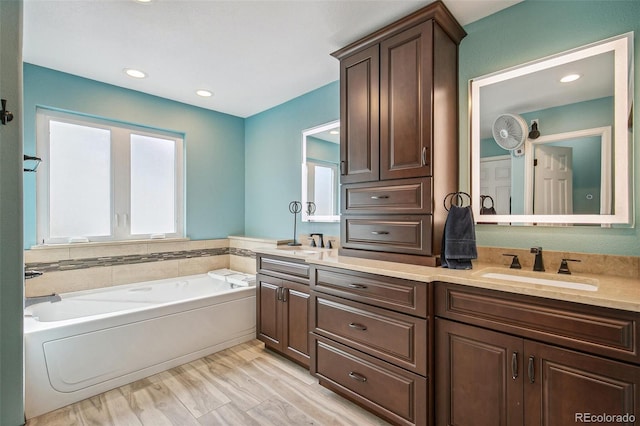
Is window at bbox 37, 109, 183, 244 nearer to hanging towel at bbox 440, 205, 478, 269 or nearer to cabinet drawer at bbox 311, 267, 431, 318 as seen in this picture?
cabinet drawer at bbox 311, 267, 431, 318

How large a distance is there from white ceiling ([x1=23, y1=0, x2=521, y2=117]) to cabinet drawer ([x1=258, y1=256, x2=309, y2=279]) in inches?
67.7

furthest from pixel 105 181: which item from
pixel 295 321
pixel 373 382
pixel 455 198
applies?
pixel 455 198

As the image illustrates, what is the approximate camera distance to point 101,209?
303 cm

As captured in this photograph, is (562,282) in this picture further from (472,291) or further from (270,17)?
(270,17)

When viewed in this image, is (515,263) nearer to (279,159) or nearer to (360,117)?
(360,117)

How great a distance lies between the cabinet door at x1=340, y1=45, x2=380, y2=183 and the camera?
2.09 metres

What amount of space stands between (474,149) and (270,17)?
5.34 ft

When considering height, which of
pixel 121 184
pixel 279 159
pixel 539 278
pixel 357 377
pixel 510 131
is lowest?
pixel 357 377

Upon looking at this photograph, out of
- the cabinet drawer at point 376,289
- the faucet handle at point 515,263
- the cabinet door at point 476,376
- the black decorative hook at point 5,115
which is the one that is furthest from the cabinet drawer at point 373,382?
the black decorative hook at point 5,115

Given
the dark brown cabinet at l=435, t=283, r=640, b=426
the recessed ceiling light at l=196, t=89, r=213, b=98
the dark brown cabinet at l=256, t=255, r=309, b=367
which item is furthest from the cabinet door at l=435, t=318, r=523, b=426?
the recessed ceiling light at l=196, t=89, r=213, b=98

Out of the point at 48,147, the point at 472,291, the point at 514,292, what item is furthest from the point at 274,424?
the point at 48,147

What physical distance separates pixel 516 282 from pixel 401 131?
110cm

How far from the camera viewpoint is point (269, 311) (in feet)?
8.73

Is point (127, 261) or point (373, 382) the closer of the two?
point (373, 382)
